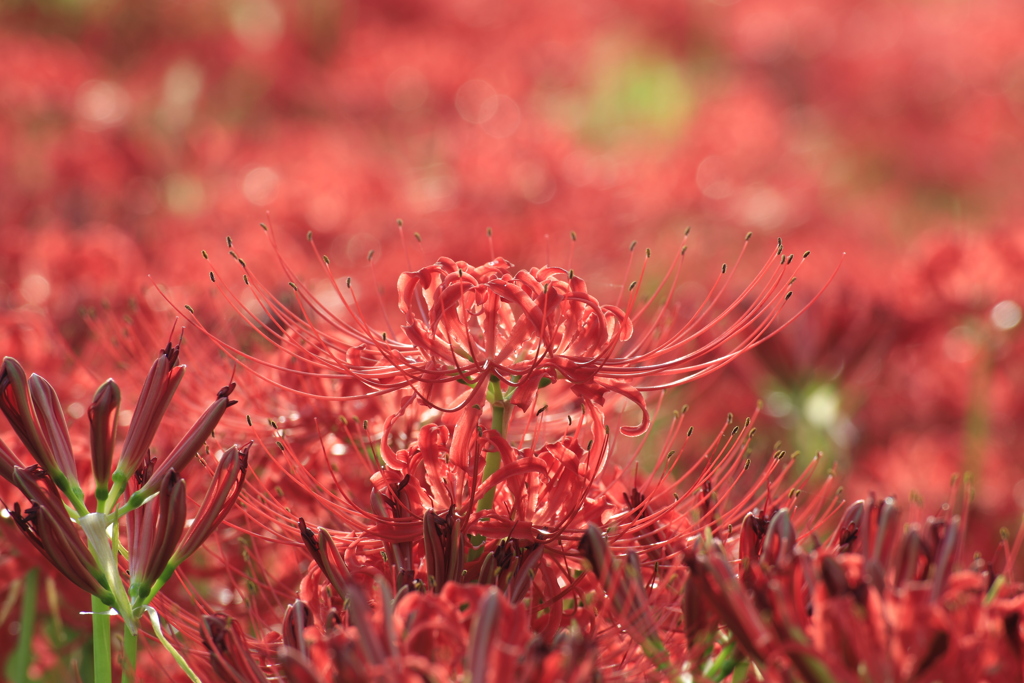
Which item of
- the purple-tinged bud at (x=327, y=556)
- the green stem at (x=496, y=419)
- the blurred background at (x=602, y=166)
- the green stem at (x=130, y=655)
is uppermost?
the blurred background at (x=602, y=166)

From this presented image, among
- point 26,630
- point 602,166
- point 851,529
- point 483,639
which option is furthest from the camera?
point 602,166

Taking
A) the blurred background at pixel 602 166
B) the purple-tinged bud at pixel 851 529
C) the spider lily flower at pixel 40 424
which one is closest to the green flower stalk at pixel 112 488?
the spider lily flower at pixel 40 424

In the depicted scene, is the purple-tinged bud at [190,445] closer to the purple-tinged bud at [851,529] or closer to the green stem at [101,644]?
the green stem at [101,644]

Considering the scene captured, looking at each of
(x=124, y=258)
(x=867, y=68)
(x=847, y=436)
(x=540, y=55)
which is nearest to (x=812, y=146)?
(x=867, y=68)

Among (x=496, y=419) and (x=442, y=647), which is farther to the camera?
(x=496, y=419)

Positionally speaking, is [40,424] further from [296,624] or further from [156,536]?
[296,624]

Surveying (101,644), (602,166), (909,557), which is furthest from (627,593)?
(602,166)

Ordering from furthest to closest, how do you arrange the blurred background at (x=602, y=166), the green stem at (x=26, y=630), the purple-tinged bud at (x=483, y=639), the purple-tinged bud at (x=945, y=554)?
the blurred background at (x=602, y=166)
the green stem at (x=26, y=630)
the purple-tinged bud at (x=945, y=554)
the purple-tinged bud at (x=483, y=639)
